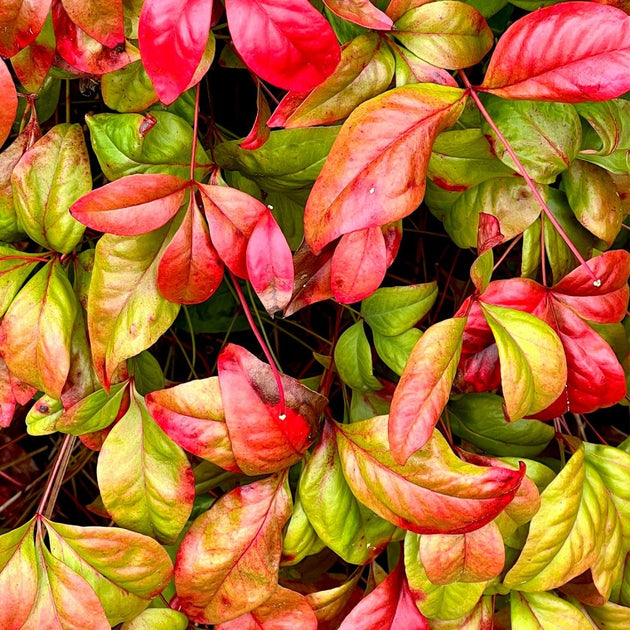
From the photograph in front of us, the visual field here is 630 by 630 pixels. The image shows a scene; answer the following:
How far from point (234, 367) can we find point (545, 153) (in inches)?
11.6

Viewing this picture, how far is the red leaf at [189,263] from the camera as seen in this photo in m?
0.53

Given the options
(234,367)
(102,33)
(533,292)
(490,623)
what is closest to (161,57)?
(102,33)

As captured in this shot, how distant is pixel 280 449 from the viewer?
23.5 inches

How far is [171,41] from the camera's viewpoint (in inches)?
18.2

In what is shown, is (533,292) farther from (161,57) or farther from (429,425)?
(161,57)

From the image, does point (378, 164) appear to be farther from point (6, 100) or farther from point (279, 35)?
point (6, 100)

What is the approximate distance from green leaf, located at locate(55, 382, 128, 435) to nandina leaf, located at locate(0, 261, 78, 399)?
2 cm

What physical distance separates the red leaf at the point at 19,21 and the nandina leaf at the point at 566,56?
1.01 ft

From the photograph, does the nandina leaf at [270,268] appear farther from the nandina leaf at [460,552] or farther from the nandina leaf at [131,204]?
the nandina leaf at [460,552]

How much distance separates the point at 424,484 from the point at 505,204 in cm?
24

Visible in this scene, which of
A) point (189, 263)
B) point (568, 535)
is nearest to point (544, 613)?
point (568, 535)

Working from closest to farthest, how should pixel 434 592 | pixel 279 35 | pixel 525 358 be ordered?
pixel 279 35, pixel 525 358, pixel 434 592

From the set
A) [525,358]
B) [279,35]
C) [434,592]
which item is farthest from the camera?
[434,592]

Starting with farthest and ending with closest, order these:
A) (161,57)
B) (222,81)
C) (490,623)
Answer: (222,81), (490,623), (161,57)
